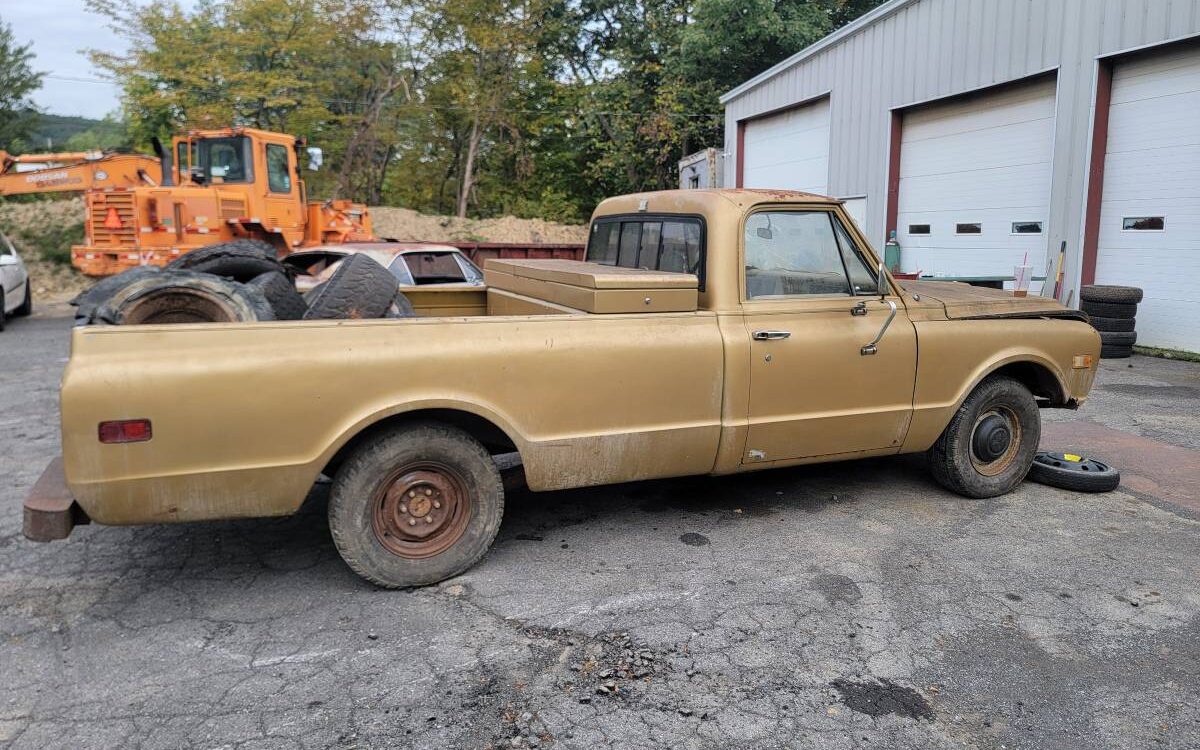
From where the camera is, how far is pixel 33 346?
39.9 ft

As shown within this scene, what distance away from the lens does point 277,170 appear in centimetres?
1533

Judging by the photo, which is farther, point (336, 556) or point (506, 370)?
point (336, 556)

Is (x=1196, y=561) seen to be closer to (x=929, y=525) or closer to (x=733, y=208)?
(x=929, y=525)

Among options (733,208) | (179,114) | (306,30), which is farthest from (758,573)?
(179,114)

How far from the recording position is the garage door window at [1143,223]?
35.8 ft

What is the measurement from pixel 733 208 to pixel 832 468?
230 cm

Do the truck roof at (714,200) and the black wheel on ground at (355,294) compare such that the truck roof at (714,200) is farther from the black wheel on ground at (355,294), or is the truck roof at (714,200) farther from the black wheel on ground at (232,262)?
the black wheel on ground at (232,262)

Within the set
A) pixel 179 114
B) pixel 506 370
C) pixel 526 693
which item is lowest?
pixel 526 693

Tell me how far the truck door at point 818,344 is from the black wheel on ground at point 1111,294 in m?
7.43

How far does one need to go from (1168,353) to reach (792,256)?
8837 mm

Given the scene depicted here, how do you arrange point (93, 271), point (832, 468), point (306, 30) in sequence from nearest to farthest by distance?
point (832, 468), point (93, 271), point (306, 30)

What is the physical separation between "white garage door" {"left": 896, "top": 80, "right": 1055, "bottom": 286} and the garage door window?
1.18m

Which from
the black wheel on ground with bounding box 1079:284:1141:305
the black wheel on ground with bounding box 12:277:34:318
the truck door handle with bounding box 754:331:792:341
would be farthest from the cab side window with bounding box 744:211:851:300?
the black wheel on ground with bounding box 12:277:34:318

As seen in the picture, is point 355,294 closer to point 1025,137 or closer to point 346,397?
point 346,397
